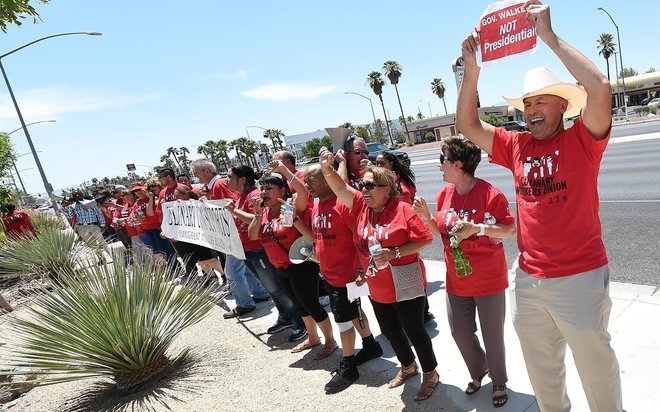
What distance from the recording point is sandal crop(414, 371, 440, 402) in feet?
10.0

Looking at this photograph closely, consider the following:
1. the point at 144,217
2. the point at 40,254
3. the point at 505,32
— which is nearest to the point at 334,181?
the point at 505,32

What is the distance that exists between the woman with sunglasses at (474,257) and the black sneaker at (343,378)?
1.03 meters

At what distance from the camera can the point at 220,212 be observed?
555 centimetres

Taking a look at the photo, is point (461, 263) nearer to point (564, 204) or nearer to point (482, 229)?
point (482, 229)

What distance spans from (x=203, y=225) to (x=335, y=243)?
324cm

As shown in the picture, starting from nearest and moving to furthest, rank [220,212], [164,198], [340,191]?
[340,191]
[220,212]
[164,198]

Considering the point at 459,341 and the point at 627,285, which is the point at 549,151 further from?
the point at 627,285

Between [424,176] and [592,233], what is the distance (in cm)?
1722

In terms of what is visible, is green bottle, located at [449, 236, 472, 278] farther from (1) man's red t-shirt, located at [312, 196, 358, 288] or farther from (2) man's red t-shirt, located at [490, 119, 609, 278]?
(1) man's red t-shirt, located at [312, 196, 358, 288]

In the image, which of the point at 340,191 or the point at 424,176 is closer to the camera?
the point at 340,191

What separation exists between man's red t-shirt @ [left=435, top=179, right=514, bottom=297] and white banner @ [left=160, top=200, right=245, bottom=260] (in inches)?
111

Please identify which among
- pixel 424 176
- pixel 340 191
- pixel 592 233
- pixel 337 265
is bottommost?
pixel 424 176

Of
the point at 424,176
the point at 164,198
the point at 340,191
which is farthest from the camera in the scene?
the point at 424,176

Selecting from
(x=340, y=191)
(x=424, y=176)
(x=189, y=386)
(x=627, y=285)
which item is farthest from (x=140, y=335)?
(x=424, y=176)
